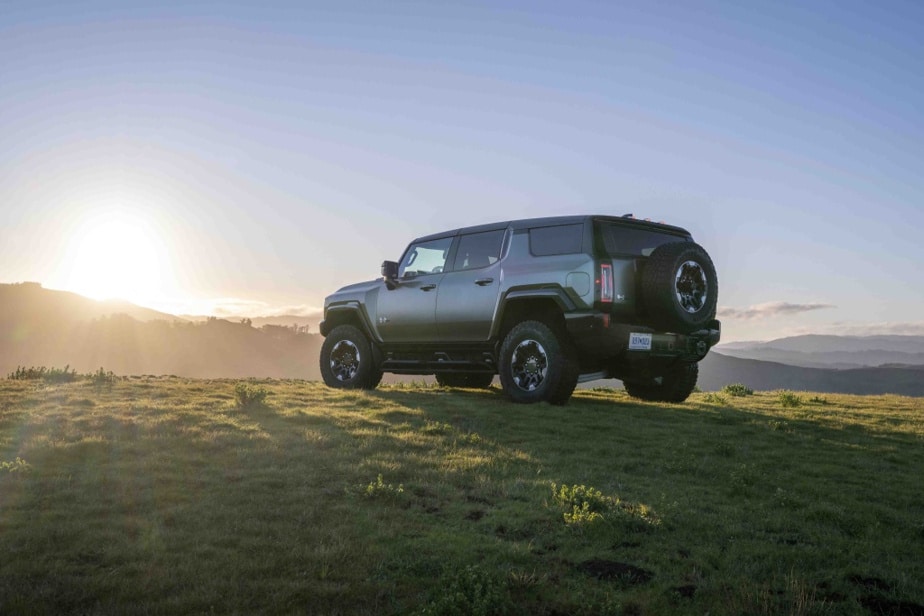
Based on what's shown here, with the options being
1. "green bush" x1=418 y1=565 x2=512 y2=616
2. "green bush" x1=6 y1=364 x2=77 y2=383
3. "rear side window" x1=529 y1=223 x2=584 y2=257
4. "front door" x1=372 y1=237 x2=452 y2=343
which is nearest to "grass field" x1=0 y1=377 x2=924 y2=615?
"green bush" x1=418 y1=565 x2=512 y2=616

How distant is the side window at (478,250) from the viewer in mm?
11344

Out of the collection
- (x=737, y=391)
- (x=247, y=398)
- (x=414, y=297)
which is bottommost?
(x=247, y=398)

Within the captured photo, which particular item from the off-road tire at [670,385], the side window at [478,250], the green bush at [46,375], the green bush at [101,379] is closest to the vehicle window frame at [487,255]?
the side window at [478,250]

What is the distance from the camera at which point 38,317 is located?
14388 centimetres

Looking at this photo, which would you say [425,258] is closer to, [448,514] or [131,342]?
[448,514]

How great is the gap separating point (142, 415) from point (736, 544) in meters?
7.55

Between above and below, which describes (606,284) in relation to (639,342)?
above

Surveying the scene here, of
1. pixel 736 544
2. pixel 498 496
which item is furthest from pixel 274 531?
pixel 736 544

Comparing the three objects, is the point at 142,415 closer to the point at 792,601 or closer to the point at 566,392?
the point at 566,392

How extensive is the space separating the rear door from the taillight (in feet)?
5.96

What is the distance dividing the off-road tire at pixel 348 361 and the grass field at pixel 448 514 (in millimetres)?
3333

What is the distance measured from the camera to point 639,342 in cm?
986

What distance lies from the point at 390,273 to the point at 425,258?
68cm

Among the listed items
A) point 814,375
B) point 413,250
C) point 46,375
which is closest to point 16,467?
point 413,250
